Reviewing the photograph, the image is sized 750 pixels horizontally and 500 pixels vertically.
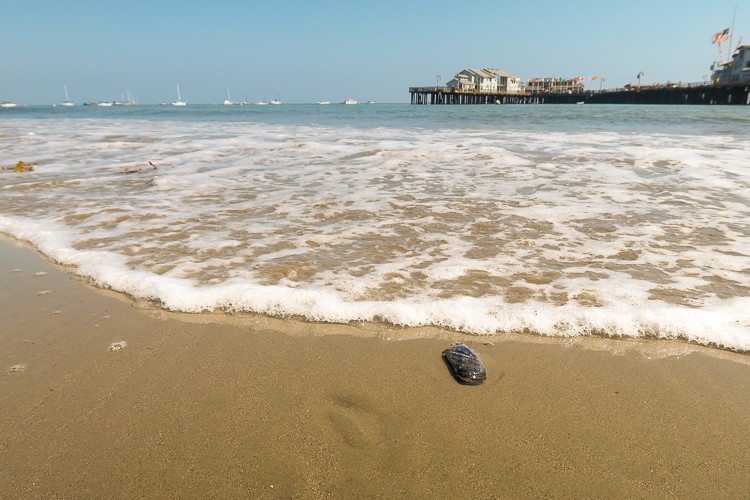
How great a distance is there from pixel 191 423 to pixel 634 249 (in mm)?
3857

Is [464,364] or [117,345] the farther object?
[117,345]

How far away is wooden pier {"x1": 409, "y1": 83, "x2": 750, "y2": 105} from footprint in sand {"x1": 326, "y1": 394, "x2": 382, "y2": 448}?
69.6m

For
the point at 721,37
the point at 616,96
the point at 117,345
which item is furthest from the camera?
the point at 616,96

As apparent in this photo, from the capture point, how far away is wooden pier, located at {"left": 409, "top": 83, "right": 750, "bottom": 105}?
54.9 m

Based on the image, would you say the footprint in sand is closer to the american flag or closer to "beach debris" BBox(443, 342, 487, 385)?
"beach debris" BBox(443, 342, 487, 385)

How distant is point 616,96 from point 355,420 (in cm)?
9304

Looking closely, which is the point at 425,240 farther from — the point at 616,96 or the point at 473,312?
the point at 616,96

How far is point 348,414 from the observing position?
6.12 feet

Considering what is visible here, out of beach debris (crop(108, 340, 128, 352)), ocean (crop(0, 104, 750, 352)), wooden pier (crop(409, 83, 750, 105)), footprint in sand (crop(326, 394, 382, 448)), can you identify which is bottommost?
footprint in sand (crop(326, 394, 382, 448))

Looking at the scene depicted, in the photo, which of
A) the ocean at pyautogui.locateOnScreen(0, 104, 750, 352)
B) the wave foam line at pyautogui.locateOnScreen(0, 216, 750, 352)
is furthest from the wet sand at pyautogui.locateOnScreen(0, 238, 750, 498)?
the ocean at pyautogui.locateOnScreen(0, 104, 750, 352)

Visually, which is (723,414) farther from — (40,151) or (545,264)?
(40,151)

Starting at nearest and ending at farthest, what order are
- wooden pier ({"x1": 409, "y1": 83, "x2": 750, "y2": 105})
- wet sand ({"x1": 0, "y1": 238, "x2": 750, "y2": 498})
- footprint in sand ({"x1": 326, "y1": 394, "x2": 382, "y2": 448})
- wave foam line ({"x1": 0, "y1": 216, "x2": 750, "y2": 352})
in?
wet sand ({"x1": 0, "y1": 238, "x2": 750, "y2": 498}) < footprint in sand ({"x1": 326, "y1": 394, "x2": 382, "y2": 448}) < wave foam line ({"x1": 0, "y1": 216, "x2": 750, "y2": 352}) < wooden pier ({"x1": 409, "y1": 83, "x2": 750, "y2": 105})

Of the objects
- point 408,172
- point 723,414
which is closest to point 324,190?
point 408,172

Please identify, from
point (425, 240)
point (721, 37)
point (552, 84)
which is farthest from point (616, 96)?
point (425, 240)
